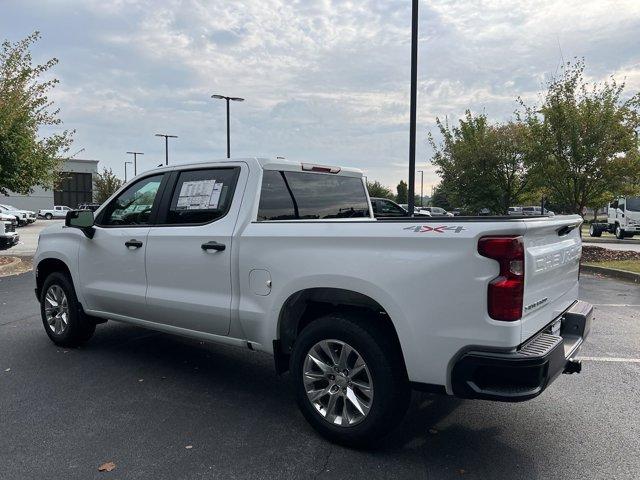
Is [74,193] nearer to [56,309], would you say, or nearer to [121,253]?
[56,309]

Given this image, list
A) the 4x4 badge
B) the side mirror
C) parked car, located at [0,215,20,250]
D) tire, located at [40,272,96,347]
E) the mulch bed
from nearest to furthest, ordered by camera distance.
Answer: the 4x4 badge < the side mirror < tire, located at [40,272,96,347] < the mulch bed < parked car, located at [0,215,20,250]

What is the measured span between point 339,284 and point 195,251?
4.61 feet

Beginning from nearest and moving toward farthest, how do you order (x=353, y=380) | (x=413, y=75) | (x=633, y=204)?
(x=353, y=380), (x=413, y=75), (x=633, y=204)

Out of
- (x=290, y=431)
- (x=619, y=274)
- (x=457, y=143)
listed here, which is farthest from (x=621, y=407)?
(x=457, y=143)

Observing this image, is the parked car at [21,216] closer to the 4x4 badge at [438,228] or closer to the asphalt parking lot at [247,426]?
the asphalt parking lot at [247,426]

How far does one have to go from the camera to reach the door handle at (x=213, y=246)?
3.89 metres

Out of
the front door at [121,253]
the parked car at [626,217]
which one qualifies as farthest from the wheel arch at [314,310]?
the parked car at [626,217]

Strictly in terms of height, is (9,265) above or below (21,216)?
below

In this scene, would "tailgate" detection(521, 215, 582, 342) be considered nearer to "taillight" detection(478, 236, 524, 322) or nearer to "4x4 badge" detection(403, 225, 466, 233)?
"taillight" detection(478, 236, 524, 322)

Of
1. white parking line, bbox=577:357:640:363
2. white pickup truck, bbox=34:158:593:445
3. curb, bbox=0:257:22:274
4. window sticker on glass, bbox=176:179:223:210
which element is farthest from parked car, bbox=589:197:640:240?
window sticker on glass, bbox=176:179:223:210

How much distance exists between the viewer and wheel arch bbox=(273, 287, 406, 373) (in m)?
3.27

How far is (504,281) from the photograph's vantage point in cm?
272

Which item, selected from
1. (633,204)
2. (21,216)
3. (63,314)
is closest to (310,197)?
(63,314)

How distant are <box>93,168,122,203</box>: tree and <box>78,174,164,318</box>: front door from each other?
5778 centimetres
